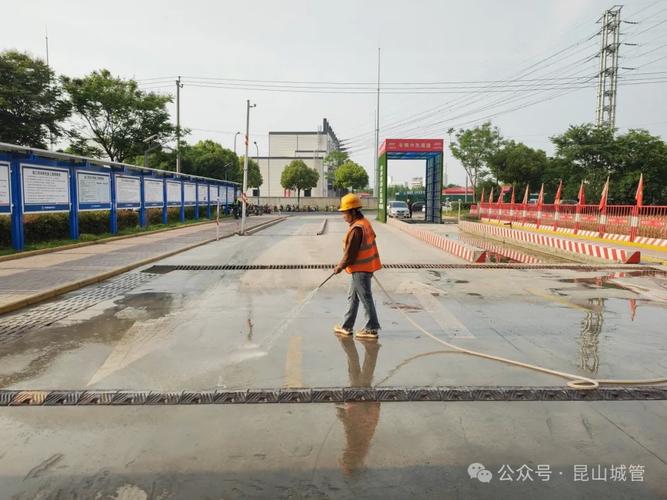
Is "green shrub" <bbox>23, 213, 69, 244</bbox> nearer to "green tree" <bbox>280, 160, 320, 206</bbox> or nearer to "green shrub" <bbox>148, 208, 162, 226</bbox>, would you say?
"green shrub" <bbox>148, 208, 162, 226</bbox>

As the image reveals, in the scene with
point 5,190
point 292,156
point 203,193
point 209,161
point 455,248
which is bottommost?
point 455,248

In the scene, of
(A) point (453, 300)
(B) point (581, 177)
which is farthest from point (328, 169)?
(A) point (453, 300)

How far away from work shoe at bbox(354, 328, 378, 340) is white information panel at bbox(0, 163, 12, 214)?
1174cm

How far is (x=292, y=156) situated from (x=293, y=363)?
98.8 metres

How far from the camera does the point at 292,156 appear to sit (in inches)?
4008

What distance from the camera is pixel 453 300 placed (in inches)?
344

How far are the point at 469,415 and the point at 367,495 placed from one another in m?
1.40

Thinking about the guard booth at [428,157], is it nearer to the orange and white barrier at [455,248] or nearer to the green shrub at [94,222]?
the orange and white barrier at [455,248]

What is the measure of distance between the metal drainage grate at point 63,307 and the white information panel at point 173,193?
60.5 ft

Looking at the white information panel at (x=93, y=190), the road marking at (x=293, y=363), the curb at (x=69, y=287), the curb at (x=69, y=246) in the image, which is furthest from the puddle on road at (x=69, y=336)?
the white information panel at (x=93, y=190)

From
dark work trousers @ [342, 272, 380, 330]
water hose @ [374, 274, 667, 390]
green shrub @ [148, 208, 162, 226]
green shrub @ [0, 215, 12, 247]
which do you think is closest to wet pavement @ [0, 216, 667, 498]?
water hose @ [374, 274, 667, 390]

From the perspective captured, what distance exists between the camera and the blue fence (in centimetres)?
1402

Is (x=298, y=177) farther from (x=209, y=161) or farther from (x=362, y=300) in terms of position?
(x=362, y=300)

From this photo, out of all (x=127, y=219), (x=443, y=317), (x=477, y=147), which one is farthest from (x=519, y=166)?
(x=443, y=317)
